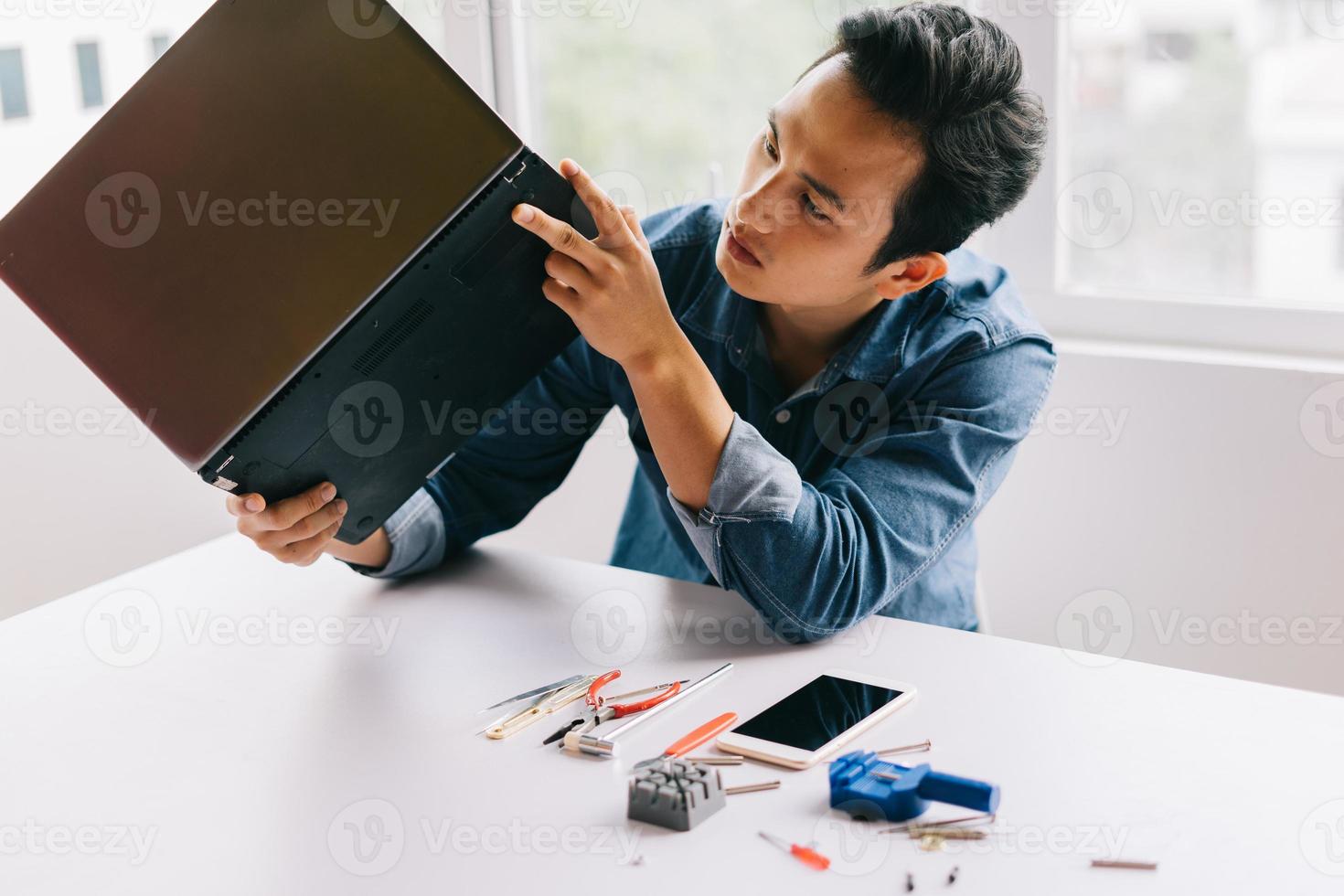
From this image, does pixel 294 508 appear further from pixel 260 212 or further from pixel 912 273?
pixel 912 273

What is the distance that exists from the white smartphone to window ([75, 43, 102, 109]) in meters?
1.48

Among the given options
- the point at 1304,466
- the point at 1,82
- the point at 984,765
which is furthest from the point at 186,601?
the point at 1304,466

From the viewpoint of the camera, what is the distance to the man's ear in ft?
4.05

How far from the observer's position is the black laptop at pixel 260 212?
89 cm

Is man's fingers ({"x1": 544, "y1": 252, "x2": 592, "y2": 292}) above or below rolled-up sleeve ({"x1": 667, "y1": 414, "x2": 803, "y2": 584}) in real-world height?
above

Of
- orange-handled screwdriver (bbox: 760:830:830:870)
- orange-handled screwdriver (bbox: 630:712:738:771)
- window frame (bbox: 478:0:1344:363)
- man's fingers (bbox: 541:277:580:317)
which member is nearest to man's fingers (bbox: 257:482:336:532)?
man's fingers (bbox: 541:277:580:317)

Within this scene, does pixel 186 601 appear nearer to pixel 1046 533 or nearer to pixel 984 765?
pixel 984 765

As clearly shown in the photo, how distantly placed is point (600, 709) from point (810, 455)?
0.43 m

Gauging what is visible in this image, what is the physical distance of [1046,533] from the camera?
1.80 meters

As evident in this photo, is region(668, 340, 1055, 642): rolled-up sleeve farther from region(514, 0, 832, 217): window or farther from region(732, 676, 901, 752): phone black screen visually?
region(514, 0, 832, 217): window

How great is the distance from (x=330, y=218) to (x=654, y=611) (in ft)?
1.53

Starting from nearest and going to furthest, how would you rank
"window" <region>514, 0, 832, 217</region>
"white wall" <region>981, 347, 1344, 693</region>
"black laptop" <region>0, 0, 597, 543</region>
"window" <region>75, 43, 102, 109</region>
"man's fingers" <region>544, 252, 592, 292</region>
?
"black laptop" <region>0, 0, 597, 543</region>, "man's fingers" <region>544, 252, 592, 292</region>, "white wall" <region>981, 347, 1344, 693</region>, "window" <region>75, 43, 102, 109</region>, "window" <region>514, 0, 832, 217</region>

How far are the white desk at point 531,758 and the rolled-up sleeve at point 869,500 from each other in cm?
6

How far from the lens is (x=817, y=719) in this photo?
948 millimetres
